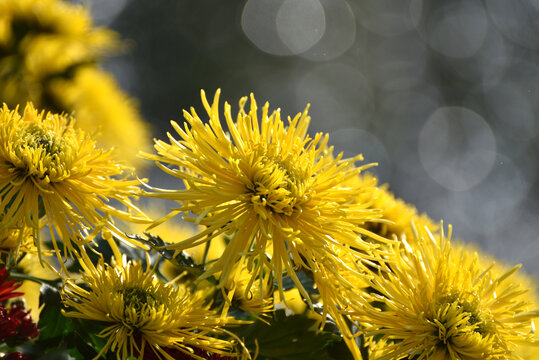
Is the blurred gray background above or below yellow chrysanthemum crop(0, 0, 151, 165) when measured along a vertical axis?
above

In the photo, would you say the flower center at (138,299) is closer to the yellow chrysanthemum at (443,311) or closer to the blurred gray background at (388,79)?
the yellow chrysanthemum at (443,311)

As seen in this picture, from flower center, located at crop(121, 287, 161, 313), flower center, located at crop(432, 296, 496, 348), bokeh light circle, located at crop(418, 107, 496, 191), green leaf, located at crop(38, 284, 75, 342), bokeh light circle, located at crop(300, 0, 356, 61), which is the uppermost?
bokeh light circle, located at crop(300, 0, 356, 61)

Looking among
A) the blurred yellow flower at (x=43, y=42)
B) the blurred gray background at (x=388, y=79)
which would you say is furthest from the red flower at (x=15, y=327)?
the blurred gray background at (x=388, y=79)

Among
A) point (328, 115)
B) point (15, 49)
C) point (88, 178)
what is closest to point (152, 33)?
point (328, 115)

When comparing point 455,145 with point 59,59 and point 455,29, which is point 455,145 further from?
point 59,59

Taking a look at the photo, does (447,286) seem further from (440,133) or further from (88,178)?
(440,133)

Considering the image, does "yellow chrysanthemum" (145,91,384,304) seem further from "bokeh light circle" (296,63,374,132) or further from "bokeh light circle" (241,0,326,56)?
"bokeh light circle" (241,0,326,56)

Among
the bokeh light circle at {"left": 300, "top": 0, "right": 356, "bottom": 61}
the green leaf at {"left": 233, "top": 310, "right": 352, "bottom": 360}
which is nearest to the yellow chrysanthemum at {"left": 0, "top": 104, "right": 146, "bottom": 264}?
the green leaf at {"left": 233, "top": 310, "right": 352, "bottom": 360}
